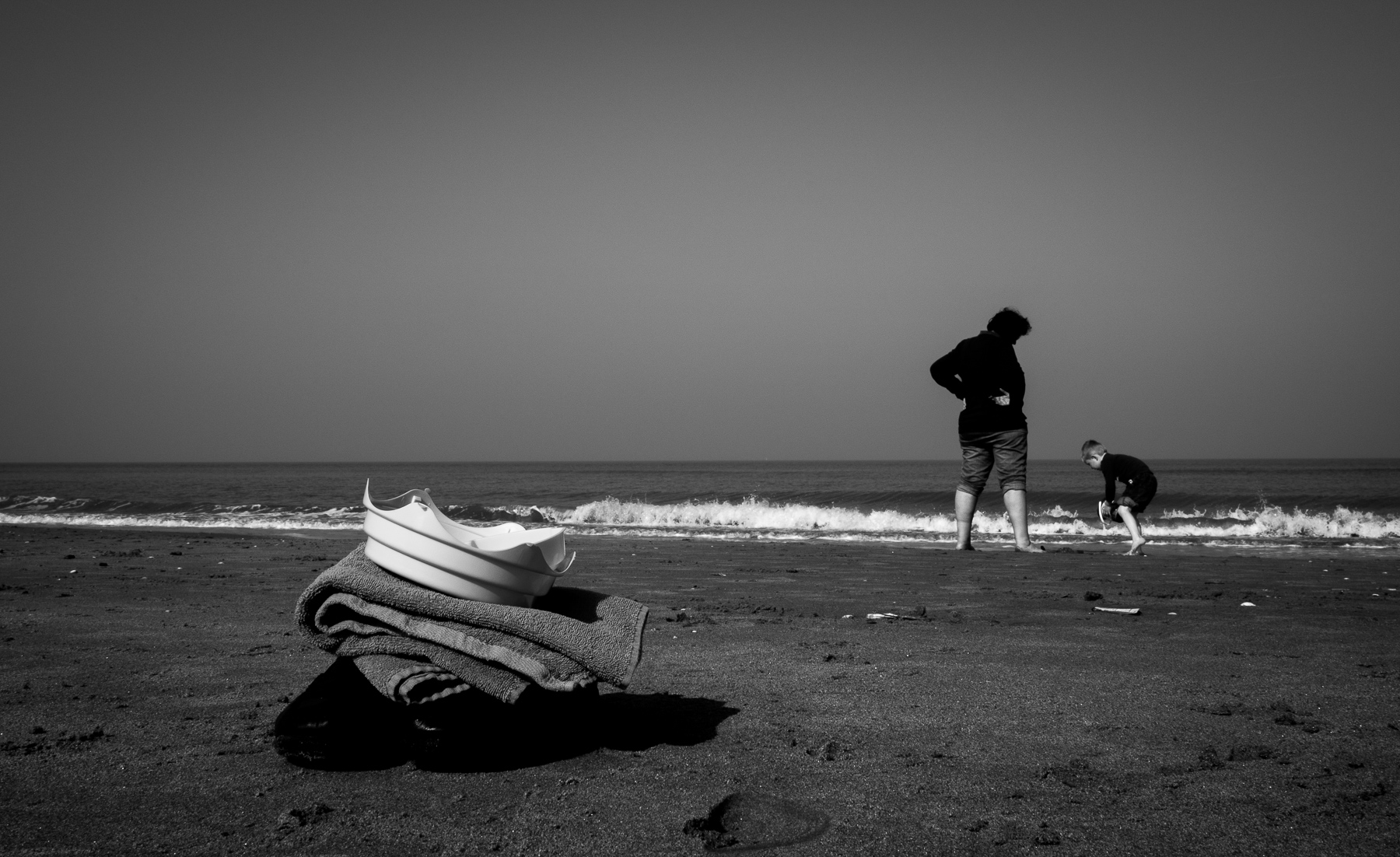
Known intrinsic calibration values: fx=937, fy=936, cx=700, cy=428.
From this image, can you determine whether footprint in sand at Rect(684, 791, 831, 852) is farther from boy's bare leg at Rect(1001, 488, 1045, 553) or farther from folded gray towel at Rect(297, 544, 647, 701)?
boy's bare leg at Rect(1001, 488, 1045, 553)

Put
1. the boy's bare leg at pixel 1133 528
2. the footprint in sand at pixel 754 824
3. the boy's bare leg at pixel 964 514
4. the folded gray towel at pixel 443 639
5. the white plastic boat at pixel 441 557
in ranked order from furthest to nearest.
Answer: the boy's bare leg at pixel 1133 528
the boy's bare leg at pixel 964 514
the white plastic boat at pixel 441 557
the folded gray towel at pixel 443 639
the footprint in sand at pixel 754 824

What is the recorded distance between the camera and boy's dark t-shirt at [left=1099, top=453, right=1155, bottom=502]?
417 inches

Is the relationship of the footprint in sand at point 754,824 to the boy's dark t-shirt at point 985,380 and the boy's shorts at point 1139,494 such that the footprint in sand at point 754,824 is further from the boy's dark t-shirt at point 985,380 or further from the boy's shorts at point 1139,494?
the boy's shorts at point 1139,494

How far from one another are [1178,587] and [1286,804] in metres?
5.30

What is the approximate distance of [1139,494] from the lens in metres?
10.6

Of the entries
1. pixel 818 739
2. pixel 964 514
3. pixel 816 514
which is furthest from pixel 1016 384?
pixel 816 514

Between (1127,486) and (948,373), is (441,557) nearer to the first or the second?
(948,373)

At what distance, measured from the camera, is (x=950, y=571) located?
8.48m

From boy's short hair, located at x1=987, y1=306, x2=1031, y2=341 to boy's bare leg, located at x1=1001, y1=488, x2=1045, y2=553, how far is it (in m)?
1.54

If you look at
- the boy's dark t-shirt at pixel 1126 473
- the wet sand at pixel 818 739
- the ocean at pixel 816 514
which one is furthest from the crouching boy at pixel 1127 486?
the wet sand at pixel 818 739

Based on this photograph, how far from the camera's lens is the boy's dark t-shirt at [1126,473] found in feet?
34.8

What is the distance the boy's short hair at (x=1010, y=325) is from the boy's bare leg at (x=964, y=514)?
1.69 m

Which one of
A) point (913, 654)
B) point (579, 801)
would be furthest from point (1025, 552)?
point (579, 801)

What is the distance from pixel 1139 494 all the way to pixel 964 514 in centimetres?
220
